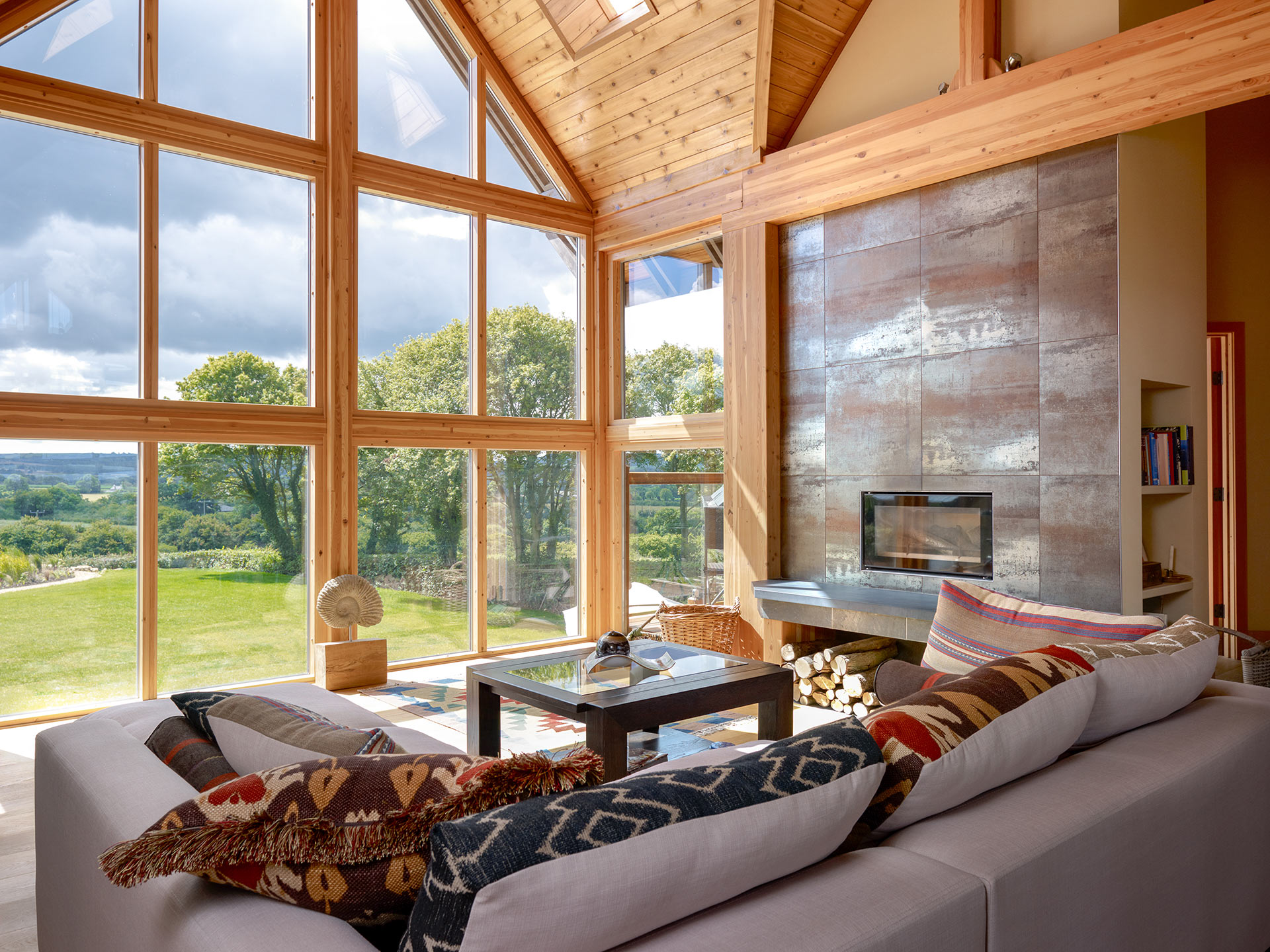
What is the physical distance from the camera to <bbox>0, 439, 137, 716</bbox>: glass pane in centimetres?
485

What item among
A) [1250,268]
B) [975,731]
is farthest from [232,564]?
[1250,268]

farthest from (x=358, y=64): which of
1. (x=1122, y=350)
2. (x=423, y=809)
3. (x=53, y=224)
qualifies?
(x=423, y=809)

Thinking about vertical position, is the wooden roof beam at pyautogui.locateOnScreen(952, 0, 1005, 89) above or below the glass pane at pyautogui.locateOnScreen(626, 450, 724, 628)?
above

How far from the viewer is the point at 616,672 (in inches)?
142

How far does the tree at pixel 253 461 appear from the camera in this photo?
537 centimetres

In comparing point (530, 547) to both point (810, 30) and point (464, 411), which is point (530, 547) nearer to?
point (464, 411)

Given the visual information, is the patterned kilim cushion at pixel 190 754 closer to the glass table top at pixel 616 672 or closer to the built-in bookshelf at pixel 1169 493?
the glass table top at pixel 616 672

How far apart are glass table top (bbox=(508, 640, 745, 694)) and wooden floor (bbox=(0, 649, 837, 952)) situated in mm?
703

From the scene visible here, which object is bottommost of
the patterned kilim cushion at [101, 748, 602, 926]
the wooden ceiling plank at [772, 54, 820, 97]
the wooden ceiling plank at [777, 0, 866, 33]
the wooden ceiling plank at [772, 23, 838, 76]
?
the patterned kilim cushion at [101, 748, 602, 926]

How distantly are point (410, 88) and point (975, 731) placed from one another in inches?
244

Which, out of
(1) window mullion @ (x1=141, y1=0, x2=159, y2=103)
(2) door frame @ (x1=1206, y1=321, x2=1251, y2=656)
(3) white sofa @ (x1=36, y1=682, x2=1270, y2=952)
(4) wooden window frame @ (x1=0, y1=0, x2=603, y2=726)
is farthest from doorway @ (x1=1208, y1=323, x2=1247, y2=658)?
(1) window mullion @ (x1=141, y1=0, x2=159, y2=103)

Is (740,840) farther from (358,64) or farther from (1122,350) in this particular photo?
(358,64)

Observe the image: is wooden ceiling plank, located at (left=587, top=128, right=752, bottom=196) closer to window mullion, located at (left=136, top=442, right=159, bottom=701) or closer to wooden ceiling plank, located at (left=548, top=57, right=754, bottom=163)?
wooden ceiling plank, located at (left=548, top=57, right=754, bottom=163)

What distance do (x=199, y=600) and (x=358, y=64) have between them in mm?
3764
